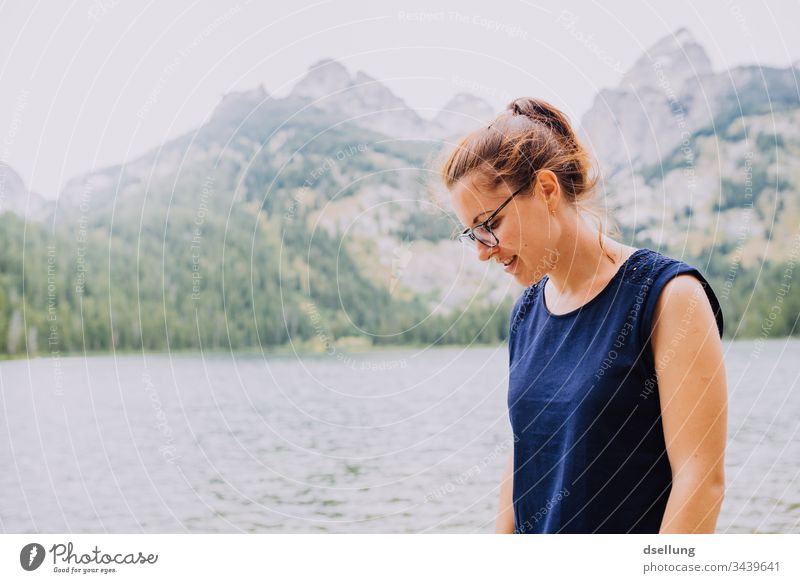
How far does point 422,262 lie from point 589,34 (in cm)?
425

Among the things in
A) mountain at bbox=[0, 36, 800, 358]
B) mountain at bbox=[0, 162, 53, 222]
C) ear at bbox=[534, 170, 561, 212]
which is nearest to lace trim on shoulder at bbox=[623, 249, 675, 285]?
ear at bbox=[534, 170, 561, 212]

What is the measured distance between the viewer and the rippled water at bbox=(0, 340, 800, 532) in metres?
5.46

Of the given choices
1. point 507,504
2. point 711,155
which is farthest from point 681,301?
point 711,155

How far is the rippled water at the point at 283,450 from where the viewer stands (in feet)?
17.9

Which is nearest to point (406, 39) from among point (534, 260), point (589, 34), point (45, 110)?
point (589, 34)

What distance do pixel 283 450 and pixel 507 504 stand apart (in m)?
7.70

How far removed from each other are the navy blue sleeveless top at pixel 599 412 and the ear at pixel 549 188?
0.10 meters

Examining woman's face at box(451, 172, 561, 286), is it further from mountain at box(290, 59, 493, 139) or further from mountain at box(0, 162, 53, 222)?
mountain at box(290, 59, 493, 139)

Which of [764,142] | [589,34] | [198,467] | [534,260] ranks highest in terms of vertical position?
[764,142]
